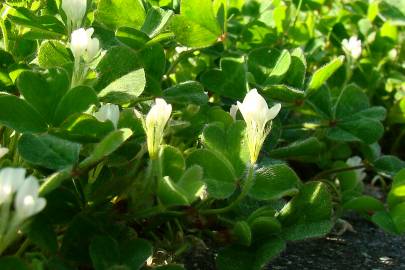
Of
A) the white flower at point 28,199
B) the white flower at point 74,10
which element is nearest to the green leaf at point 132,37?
the white flower at point 74,10

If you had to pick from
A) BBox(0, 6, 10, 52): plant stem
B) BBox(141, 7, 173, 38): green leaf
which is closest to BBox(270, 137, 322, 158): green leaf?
BBox(141, 7, 173, 38): green leaf

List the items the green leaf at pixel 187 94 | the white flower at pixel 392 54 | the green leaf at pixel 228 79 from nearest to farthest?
the green leaf at pixel 187 94 < the green leaf at pixel 228 79 < the white flower at pixel 392 54

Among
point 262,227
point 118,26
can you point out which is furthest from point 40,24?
point 262,227

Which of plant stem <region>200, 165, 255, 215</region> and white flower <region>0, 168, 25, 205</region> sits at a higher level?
white flower <region>0, 168, 25, 205</region>

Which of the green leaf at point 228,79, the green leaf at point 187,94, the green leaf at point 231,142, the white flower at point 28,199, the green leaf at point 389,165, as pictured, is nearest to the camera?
the white flower at point 28,199

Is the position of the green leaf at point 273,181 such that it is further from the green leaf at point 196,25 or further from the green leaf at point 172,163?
the green leaf at point 196,25

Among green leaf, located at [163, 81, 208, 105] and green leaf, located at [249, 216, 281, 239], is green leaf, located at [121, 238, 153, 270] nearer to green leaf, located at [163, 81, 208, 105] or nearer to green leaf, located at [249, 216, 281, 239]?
green leaf, located at [249, 216, 281, 239]

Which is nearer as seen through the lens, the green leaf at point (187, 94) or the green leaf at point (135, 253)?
the green leaf at point (135, 253)

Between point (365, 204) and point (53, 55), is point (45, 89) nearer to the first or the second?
point (53, 55)

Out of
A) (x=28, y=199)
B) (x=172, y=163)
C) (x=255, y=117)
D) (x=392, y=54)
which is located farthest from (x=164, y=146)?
(x=392, y=54)
